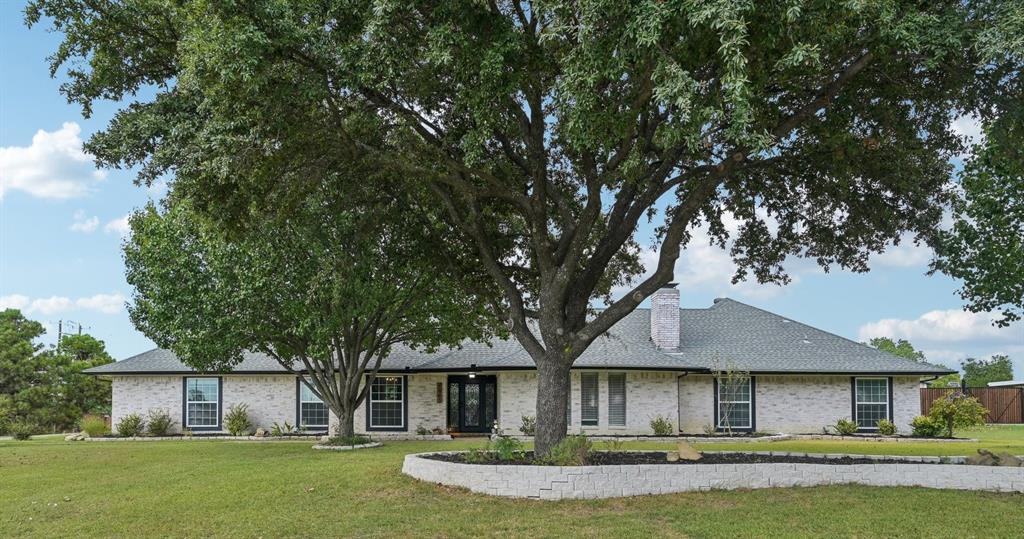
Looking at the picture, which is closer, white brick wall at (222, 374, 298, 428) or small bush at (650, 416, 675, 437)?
small bush at (650, 416, 675, 437)

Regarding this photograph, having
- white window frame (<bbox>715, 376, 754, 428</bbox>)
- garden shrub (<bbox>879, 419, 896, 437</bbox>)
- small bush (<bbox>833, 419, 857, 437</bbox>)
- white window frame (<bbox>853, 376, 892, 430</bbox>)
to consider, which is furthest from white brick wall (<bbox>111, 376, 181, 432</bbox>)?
→ garden shrub (<bbox>879, 419, 896, 437</bbox>)

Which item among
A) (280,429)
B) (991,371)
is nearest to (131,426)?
(280,429)

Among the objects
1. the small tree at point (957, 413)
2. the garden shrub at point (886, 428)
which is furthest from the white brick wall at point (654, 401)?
the garden shrub at point (886, 428)

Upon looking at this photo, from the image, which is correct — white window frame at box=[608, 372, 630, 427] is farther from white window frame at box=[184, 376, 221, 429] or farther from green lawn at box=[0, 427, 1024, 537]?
white window frame at box=[184, 376, 221, 429]

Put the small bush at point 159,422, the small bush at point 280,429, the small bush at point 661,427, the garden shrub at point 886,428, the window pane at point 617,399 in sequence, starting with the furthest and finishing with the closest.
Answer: the small bush at point 159,422, the small bush at point 280,429, the window pane at point 617,399, the garden shrub at point 886,428, the small bush at point 661,427

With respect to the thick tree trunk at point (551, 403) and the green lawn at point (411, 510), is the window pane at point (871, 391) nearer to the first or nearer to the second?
the green lawn at point (411, 510)

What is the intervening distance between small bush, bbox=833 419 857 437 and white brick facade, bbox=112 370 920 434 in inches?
13.2

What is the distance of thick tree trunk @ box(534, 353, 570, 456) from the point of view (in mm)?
12992

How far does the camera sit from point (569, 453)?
39.7 ft

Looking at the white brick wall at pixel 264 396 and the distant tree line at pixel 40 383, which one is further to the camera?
the distant tree line at pixel 40 383

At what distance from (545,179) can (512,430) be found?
1298 centimetres

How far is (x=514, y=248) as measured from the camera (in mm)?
16047

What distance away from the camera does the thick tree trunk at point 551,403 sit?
512 inches

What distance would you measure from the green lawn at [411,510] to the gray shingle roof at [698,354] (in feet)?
36.1
